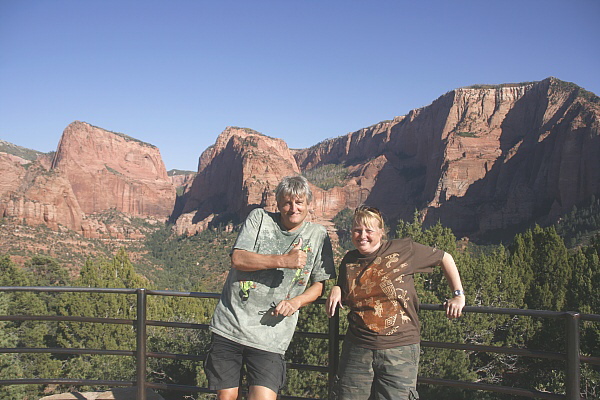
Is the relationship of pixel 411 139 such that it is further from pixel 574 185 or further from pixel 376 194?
pixel 574 185

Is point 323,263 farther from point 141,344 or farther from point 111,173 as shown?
point 111,173

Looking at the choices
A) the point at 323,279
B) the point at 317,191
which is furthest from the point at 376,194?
the point at 323,279

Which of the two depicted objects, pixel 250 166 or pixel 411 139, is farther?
pixel 411 139

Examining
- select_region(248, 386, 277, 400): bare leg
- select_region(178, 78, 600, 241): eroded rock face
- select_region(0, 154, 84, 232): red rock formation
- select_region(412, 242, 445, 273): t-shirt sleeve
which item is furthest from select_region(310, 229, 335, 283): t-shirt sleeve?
select_region(178, 78, 600, 241): eroded rock face

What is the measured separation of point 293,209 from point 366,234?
592 mm

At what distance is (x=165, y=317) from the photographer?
102 feet

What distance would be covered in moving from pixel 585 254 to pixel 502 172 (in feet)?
321

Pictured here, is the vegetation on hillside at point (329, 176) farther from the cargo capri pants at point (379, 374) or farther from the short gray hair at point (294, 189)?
the cargo capri pants at point (379, 374)

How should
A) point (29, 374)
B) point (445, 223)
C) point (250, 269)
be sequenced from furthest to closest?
1. point (445, 223)
2. point (29, 374)
3. point (250, 269)

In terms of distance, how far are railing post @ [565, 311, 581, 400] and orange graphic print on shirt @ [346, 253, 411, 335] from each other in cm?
123

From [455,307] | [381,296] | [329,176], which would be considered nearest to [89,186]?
[329,176]

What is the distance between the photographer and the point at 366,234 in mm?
3379

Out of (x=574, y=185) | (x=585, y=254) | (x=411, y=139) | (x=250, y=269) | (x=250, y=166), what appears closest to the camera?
(x=250, y=269)

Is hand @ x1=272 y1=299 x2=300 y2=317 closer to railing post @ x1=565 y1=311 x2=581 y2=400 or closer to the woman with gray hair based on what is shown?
the woman with gray hair
